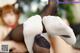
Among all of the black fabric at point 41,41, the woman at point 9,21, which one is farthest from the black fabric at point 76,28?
the woman at point 9,21

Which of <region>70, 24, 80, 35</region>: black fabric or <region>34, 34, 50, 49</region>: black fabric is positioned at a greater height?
<region>70, 24, 80, 35</region>: black fabric

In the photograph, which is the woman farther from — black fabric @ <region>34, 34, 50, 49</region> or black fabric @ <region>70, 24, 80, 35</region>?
black fabric @ <region>70, 24, 80, 35</region>

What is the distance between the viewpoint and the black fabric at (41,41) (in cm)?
180

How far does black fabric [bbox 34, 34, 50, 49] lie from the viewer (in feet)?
5.91

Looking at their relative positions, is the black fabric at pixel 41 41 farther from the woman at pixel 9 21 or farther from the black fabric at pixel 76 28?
the black fabric at pixel 76 28

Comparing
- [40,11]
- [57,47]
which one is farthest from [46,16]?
[57,47]

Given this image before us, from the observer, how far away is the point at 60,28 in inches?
70.6

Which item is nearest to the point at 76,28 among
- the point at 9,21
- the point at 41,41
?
the point at 41,41

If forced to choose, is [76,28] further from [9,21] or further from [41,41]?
[9,21]

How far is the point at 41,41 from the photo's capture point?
1.82 metres

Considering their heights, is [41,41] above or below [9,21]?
below

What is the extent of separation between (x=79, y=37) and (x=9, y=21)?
638mm

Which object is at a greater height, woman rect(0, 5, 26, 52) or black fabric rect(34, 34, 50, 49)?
woman rect(0, 5, 26, 52)

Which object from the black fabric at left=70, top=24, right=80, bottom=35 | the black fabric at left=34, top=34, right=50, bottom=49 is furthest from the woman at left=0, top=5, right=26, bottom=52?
the black fabric at left=70, top=24, right=80, bottom=35
